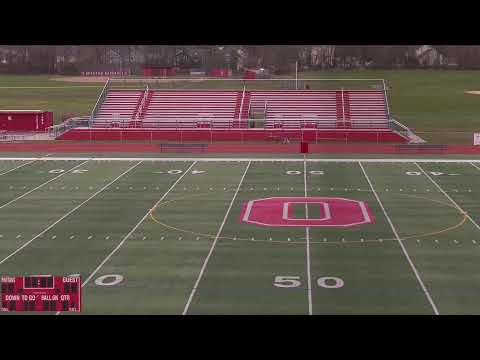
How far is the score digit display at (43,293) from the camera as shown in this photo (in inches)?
515

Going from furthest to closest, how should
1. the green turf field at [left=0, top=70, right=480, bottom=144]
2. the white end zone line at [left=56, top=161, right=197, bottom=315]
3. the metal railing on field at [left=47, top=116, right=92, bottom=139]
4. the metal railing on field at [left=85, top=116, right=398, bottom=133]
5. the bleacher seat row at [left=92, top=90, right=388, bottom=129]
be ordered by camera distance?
the green turf field at [left=0, top=70, right=480, bottom=144] < the bleacher seat row at [left=92, top=90, right=388, bottom=129] < the metal railing on field at [left=85, top=116, right=398, bottom=133] < the metal railing on field at [left=47, top=116, right=92, bottom=139] < the white end zone line at [left=56, top=161, right=197, bottom=315]

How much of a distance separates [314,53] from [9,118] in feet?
161

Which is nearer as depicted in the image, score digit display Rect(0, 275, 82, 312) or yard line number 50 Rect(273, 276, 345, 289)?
score digit display Rect(0, 275, 82, 312)

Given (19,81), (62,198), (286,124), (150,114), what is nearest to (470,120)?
(286,124)

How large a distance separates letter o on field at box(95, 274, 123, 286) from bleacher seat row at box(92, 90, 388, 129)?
1249 inches

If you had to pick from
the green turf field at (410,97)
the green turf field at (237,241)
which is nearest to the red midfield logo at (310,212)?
the green turf field at (237,241)

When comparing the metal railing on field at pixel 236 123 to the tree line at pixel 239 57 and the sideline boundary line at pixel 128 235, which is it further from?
the tree line at pixel 239 57

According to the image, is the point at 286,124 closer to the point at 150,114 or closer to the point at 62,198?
the point at 150,114

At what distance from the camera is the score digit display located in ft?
42.9

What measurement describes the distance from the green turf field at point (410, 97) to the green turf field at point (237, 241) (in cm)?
1930

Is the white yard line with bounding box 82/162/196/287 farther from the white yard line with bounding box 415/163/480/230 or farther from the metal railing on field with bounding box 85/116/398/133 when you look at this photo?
the metal railing on field with bounding box 85/116/398/133

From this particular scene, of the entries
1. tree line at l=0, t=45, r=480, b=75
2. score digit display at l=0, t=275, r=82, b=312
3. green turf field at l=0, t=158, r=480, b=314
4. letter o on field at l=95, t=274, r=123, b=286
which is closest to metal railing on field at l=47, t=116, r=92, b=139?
green turf field at l=0, t=158, r=480, b=314

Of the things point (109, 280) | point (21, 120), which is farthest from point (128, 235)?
point (21, 120)

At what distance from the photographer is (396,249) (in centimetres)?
1969
